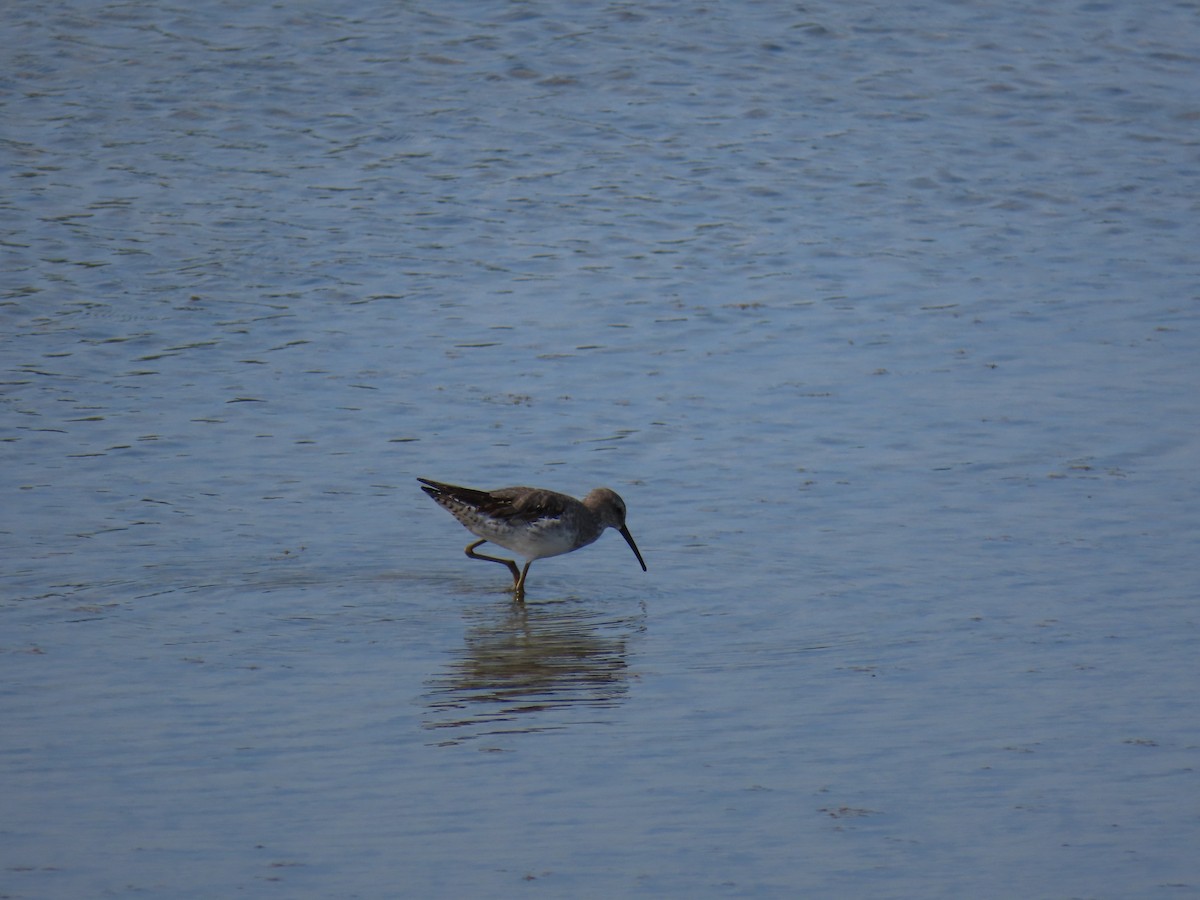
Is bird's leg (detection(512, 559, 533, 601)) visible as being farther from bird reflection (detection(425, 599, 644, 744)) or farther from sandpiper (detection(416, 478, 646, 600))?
bird reflection (detection(425, 599, 644, 744))

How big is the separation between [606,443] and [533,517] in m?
1.75

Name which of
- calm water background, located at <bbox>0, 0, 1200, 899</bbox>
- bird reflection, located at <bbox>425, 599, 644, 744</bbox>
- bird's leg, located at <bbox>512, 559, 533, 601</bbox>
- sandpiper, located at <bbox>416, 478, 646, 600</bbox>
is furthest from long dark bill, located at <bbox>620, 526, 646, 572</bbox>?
bird's leg, located at <bbox>512, 559, 533, 601</bbox>

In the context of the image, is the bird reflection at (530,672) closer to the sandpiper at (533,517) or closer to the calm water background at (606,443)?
the calm water background at (606,443)

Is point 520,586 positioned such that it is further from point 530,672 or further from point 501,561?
point 530,672

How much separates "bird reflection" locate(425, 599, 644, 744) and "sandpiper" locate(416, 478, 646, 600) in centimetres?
40

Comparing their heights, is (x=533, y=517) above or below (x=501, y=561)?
above

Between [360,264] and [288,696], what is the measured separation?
751cm

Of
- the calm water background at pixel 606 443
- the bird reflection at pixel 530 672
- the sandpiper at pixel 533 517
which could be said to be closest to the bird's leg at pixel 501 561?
the sandpiper at pixel 533 517

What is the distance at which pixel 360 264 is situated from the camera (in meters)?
14.5

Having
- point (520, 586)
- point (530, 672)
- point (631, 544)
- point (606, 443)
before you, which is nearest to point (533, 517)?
point (520, 586)

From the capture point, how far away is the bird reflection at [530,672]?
24.1ft

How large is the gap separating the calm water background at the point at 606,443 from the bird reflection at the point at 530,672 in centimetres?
3

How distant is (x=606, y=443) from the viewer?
11.2 m

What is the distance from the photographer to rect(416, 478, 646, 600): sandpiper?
9523 millimetres
